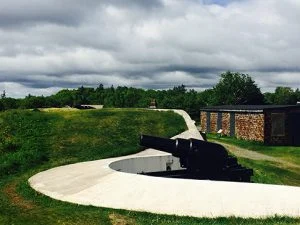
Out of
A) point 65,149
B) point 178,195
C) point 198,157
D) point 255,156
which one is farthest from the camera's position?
point 255,156

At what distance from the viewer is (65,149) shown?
27.0 meters

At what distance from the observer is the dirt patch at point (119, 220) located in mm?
12484

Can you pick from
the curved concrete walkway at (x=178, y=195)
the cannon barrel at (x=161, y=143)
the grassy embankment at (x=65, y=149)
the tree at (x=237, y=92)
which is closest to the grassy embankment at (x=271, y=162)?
the grassy embankment at (x=65, y=149)

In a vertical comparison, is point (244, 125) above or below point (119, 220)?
above

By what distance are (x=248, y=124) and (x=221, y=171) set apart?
2229cm

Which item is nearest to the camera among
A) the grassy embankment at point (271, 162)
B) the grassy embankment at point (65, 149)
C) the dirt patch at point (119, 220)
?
the dirt patch at point (119, 220)

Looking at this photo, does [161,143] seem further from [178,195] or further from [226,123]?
[226,123]

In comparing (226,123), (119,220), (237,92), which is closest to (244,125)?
(226,123)

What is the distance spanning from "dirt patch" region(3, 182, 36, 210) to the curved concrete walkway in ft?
2.66

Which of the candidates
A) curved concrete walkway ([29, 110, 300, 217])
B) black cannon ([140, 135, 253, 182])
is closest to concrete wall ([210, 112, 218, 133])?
black cannon ([140, 135, 253, 182])

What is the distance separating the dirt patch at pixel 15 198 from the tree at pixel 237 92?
63737 mm

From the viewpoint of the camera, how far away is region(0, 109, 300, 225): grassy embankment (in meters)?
12.9

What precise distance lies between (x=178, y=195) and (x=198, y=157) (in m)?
3.92

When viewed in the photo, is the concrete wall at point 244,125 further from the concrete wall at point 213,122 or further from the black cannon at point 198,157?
the black cannon at point 198,157
